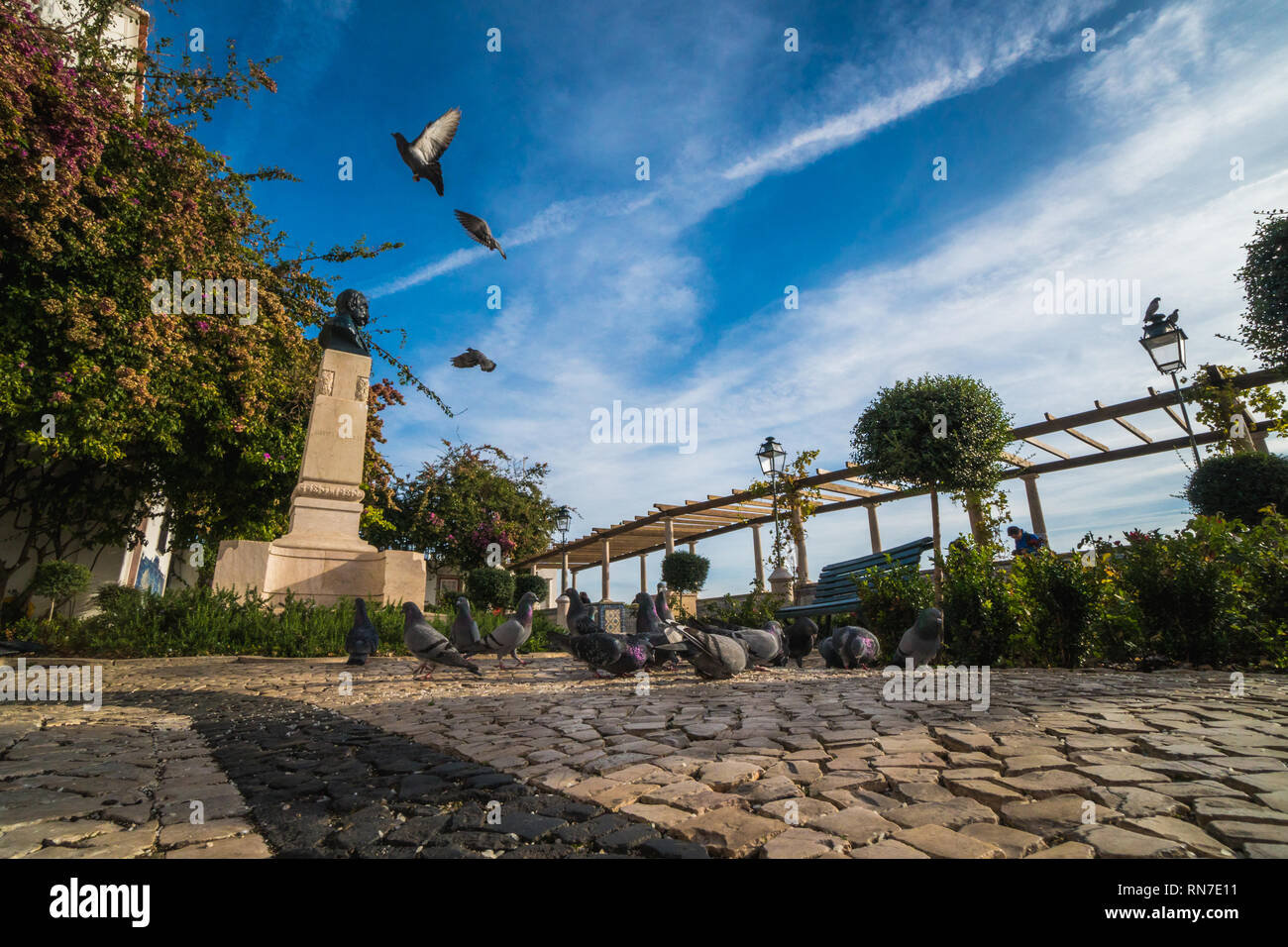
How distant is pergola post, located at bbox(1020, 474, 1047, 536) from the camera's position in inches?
540

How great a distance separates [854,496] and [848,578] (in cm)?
865

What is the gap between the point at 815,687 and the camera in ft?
16.6

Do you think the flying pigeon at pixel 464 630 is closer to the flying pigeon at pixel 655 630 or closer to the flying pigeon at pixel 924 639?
the flying pigeon at pixel 655 630

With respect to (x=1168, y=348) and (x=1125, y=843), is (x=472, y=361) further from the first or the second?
(x=1168, y=348)

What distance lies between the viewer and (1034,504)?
13.9m

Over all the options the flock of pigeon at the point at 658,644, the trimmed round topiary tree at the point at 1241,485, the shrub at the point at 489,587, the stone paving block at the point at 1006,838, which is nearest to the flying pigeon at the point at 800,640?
the flock of pigeon at the point at 658,644

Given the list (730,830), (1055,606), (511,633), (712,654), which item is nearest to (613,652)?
(712,654)

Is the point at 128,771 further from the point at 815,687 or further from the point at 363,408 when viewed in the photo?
the point at 363,408

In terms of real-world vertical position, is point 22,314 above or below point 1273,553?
above

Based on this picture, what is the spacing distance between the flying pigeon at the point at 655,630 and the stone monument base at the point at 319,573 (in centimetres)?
379

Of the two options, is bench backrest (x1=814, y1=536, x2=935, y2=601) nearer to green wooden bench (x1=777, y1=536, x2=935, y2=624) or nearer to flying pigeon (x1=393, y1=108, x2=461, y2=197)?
green wooden bench (x1=777, y1=536, x2=935, y2=624)

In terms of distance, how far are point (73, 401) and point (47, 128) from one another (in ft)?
11.8

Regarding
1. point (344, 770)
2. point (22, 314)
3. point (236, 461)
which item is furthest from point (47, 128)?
point (344, 770)

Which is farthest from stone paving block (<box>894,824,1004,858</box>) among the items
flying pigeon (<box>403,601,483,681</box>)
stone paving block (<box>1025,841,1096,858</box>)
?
flying pigeon (<box>403,601,483,681</box>)
